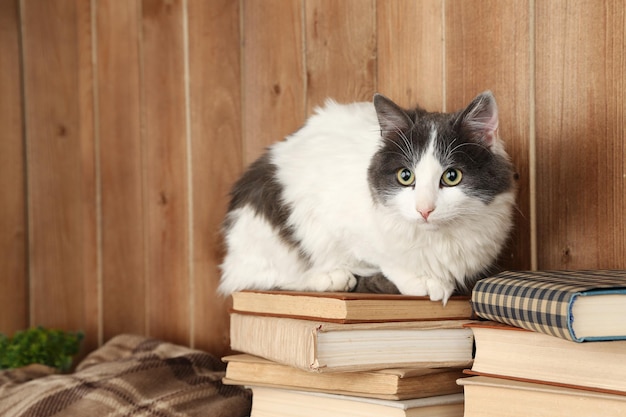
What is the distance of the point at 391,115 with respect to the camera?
1.03 m

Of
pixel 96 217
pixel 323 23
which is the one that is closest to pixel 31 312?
pixel 96 217

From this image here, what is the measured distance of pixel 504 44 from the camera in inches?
46.3

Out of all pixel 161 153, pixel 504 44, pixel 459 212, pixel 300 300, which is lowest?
pixel 300 300

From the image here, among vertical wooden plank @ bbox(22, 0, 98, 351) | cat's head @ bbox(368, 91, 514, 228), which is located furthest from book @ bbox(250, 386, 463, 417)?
vertical wooden plank @ bbox(22, 0, 98, 351)

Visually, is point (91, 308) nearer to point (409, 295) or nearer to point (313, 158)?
point (313, 158)

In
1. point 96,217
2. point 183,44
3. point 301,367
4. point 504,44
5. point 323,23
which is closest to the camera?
point 301,367

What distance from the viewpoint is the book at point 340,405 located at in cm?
94

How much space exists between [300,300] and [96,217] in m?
1.08

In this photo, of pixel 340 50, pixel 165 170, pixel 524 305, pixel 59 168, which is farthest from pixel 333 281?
pixel 59 168

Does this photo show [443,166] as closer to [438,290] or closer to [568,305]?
[438,290]

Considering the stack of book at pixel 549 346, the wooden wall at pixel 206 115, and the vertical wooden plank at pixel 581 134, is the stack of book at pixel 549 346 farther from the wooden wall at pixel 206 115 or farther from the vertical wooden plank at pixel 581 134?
the wooden wall at pixel 206 115

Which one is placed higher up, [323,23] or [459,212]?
[323,23]

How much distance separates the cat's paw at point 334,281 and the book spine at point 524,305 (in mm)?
247

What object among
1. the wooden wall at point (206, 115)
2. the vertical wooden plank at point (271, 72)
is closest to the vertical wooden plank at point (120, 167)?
the wooden wall at point (206, 115)
